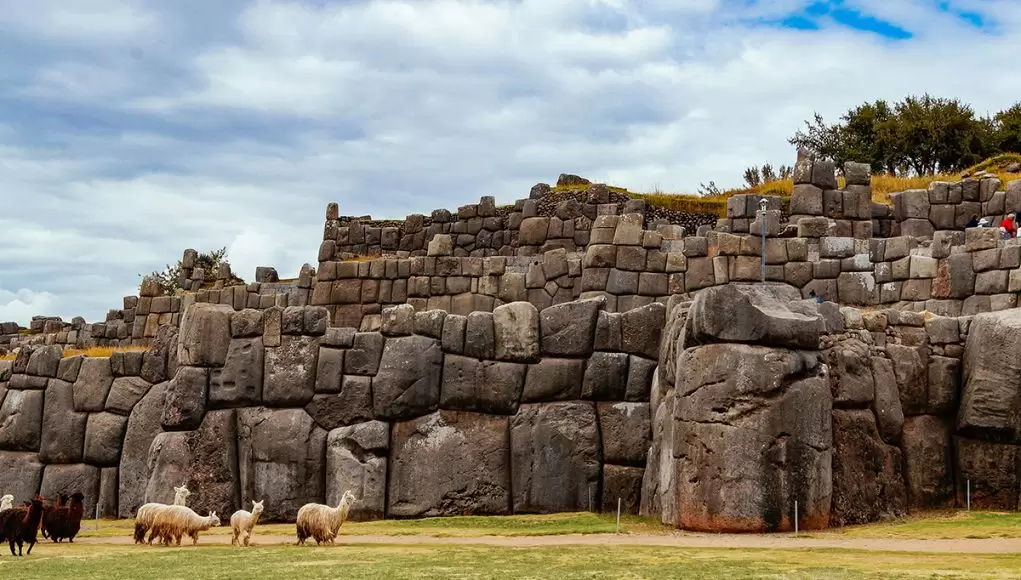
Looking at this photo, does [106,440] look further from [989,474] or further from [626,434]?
[989,474]

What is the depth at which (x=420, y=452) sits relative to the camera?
24438 mm

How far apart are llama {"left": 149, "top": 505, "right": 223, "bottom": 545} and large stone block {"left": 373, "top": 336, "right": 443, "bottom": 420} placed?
15.7 ft

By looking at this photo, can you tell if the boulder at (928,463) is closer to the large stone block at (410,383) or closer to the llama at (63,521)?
the large stone block at (410,383)

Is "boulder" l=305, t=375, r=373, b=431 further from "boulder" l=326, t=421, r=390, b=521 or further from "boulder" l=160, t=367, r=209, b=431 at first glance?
"boulder" l=160, t=367, r=209, b=431

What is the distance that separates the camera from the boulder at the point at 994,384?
73.1 feet

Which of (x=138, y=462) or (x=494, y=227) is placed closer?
(x=138, y=462)

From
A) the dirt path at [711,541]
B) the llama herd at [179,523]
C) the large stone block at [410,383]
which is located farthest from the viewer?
the large stone block at [410,383]

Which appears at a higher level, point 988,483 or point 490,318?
point 490,318

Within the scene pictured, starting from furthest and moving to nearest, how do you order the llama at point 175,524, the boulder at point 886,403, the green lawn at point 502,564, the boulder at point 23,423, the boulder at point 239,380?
the boulder at point 23,423, the boulder at point 239,380, the boulder at point 886,403, the llama at point 175,524, the green lawn at point 502,564

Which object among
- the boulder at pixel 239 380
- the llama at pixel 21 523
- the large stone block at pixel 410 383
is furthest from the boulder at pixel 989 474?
the llama at pixel 21 523

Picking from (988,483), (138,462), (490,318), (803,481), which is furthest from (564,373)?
(138,462)

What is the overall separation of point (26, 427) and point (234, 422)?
240 inches

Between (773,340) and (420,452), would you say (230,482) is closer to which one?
(420,452)

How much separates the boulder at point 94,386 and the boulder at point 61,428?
0.19m
